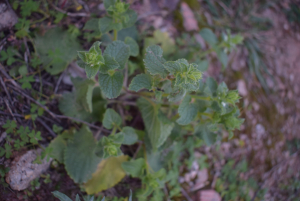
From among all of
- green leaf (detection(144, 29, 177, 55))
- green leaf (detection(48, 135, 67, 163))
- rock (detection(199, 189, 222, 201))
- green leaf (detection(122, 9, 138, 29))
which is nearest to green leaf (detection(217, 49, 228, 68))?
green leaf (detection(144, 29, 177, 55))

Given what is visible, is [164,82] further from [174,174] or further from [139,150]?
[174,174]

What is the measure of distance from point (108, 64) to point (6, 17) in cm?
104

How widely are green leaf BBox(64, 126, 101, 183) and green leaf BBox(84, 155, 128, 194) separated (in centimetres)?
10

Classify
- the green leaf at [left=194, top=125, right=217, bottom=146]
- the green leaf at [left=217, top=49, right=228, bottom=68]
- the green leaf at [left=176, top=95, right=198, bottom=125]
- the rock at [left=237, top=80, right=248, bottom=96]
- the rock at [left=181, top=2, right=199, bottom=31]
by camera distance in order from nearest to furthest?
1. the green leaf at [left=176, top=95, right=198, bottom=125]
2. the green leaf at [left=194, top=125, right=217, bottom=146]
3. the green leaf at [left=217, top=49, right=228, bottom=68]
4. the rock at [left=181, top=2, right=199, bottom=31]
5. the rock at [left=237, top=80, right=248, bottom=96]

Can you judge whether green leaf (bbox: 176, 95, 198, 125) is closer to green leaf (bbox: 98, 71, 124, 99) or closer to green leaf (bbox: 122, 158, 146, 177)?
green leaf (bbox: 98, 71, 124, 99)

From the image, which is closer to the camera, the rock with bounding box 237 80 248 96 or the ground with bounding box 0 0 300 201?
the ground with bounding box 0 0 300 201

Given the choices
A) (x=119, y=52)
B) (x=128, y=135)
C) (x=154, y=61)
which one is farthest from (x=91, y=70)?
(x=128, y=135)

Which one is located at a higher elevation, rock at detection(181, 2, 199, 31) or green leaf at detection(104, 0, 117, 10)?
green leaf at detection(104, 0, 117, 10)

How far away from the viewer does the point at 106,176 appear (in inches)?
76.7

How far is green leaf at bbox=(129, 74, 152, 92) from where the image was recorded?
1.42 m

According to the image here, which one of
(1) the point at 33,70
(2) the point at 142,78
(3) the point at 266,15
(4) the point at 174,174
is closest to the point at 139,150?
(4) the point at 174,174

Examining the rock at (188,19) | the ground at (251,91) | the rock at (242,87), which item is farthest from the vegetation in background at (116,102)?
the rock at (242,87)

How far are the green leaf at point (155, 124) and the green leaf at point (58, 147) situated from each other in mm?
734

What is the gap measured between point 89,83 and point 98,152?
1.87 feet
